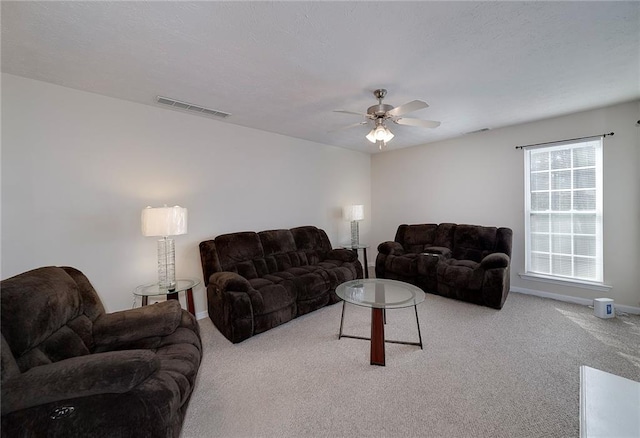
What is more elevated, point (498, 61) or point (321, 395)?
point (498, 61)

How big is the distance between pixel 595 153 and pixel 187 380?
198 inches

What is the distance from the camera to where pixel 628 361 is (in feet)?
6.91

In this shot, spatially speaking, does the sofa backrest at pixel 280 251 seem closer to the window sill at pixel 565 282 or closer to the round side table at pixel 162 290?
the round side table at pixel 162 290

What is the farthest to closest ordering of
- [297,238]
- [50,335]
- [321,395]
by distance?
1. [297,238]
2. [321,395]
3. [50,335]

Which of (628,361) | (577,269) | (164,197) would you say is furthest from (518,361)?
(164,197)

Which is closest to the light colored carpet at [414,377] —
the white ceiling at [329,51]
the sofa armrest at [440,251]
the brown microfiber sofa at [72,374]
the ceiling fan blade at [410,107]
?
the brown microfiber sofa at [72,374]

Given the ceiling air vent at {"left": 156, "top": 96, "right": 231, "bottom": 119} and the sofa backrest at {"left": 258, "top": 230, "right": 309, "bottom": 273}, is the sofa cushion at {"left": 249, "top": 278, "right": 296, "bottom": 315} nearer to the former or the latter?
the sofa backrest at {"left": 258, "top": 230, "right": 309, "bottom": 273}

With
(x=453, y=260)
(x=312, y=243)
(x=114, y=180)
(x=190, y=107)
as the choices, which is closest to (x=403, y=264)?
(x=453, y=260)

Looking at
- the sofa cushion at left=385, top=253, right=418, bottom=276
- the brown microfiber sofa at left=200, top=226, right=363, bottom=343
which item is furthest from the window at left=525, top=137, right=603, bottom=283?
the brown microfiber sofa at left=200, top=226, right=363, bottom=343

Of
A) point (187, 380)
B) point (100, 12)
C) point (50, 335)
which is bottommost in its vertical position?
point (187, 380)

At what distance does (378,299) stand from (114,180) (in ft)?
9.61

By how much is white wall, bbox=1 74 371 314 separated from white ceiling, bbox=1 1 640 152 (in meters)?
0.28

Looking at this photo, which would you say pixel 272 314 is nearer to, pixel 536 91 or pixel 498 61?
pixel 498 61

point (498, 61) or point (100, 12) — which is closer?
point (100, 12)
